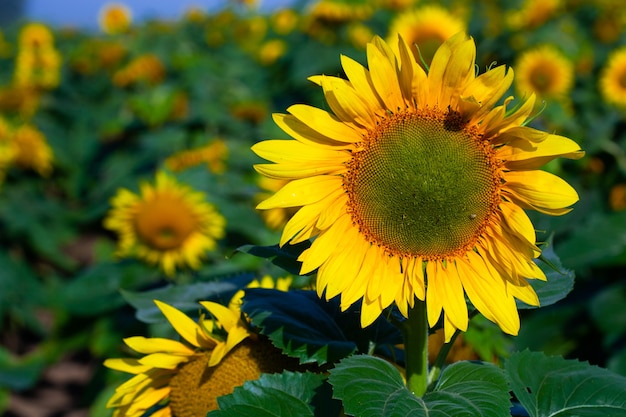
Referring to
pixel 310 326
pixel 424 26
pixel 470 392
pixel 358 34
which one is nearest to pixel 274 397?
pixel 310 326

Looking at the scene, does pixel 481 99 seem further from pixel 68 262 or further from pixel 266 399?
pixel 68 262

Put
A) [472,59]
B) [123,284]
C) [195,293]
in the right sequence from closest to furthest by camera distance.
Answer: [472,59] → [195,293] → [123,284]

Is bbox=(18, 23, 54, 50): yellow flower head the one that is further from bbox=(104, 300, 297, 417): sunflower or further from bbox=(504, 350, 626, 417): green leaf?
bbox=(504, 350, 626, 417): green leaf

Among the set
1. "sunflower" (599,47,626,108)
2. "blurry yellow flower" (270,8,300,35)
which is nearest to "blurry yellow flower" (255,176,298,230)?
"sunflower" (599,47,626,108)

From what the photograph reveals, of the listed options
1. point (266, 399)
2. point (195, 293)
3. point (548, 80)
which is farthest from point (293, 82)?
point (266, 399)

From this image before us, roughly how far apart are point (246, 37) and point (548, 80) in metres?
3.72

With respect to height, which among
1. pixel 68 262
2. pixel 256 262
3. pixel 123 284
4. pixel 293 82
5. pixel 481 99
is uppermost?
pixel 481 99

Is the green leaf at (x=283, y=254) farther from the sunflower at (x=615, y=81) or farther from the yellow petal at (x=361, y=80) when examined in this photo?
the sunflower at (x=615, y=81)

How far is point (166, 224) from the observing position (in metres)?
3.12

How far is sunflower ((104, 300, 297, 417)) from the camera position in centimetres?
124

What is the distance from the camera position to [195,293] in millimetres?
1391

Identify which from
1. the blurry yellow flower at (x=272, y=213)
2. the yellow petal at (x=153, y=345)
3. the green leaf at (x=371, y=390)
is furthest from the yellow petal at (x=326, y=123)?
the blurry yellow flower at (x=272, y=213)

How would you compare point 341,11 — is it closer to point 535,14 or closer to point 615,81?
point 535,14

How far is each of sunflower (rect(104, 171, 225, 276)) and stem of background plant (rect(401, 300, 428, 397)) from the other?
6.79 feet
